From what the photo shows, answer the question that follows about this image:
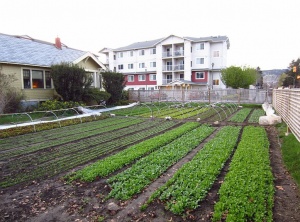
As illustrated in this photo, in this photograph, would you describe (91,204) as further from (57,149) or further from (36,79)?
(36,79)

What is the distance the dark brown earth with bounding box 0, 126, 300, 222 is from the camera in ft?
12.0

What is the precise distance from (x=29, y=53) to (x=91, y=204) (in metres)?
18.1

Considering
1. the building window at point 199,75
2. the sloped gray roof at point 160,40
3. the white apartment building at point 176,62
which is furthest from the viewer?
the building window at point 199,75

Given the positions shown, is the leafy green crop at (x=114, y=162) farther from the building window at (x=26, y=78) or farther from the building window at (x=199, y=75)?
the building window at (x=199, y=75)

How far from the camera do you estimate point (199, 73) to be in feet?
143

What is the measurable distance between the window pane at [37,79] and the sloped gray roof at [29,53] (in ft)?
2.56

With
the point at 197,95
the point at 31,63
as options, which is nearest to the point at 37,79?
the point at 31,63

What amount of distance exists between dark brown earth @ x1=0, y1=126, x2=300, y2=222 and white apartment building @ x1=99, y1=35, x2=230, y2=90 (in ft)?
115

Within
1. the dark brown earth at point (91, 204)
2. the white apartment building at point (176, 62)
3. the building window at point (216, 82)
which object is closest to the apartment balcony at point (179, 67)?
the white apartment building at point (176, 62)

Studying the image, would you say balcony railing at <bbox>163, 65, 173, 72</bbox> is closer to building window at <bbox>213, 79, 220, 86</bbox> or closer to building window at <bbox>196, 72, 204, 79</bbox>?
building window at <bbox>196, 72, 204, 79</bbox>

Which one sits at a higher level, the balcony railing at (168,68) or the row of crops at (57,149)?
the balcony railing at (168,68)

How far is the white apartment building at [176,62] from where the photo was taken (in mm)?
42156

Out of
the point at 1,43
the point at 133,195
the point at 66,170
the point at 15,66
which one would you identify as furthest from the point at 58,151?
the point at 1,43

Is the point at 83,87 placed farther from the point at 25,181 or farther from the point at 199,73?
the point at 199,73
